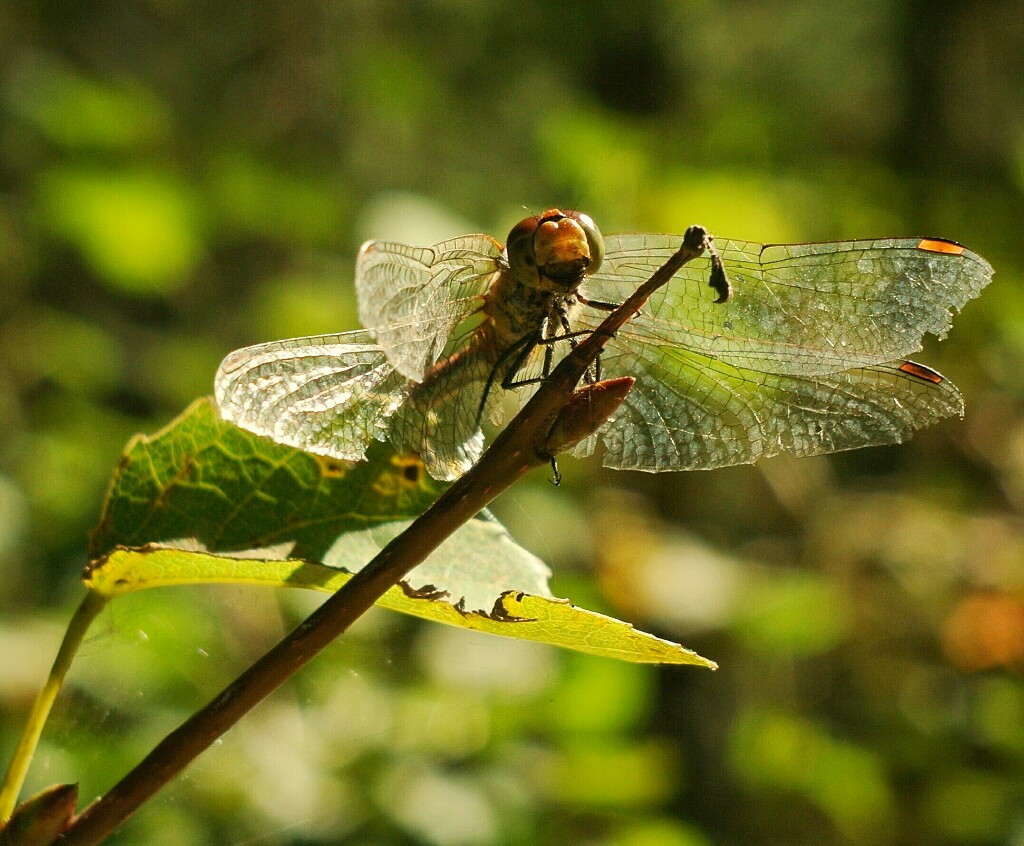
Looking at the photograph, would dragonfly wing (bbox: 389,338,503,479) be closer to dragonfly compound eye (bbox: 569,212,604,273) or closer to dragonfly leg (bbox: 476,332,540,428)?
dragonfly leg (bbox: 476,332,540,428)

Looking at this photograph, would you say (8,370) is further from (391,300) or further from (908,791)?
(908,791)

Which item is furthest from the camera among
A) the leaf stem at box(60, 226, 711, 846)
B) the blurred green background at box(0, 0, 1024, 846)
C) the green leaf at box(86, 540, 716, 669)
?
the blurred green background at box(0, 0, 1024, 846)

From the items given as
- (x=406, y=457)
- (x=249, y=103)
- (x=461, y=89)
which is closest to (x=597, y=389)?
(x=406, y=457)

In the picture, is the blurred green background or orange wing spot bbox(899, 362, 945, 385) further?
the blurred green background

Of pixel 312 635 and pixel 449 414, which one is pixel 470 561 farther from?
pixel 312 635

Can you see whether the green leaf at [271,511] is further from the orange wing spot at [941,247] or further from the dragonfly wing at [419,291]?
the orange wing spot at [941,247]

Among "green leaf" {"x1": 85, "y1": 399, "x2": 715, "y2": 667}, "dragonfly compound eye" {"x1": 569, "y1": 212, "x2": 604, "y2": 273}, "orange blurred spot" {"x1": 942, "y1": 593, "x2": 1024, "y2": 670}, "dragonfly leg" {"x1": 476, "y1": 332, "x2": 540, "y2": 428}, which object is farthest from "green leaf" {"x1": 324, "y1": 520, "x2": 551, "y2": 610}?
"orange blurred spot" {"x1": 942, "y1": 593, "x2": 1024, "y2": 670}

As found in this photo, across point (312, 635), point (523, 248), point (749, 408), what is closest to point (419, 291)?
point (523, 248)
